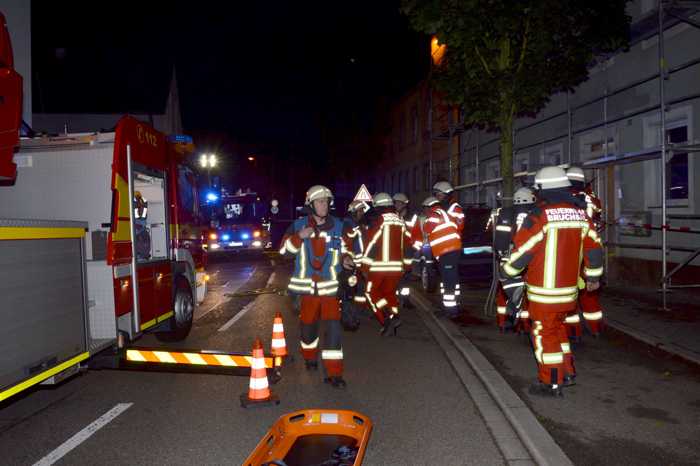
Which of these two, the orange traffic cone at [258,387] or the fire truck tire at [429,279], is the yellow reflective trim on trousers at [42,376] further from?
the fire truck tire at [429,279]

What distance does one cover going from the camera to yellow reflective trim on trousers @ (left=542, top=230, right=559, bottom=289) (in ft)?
17.3

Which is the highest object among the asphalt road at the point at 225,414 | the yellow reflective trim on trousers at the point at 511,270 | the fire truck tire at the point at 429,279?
the yellow reflective trim on trousers at the point at 511,270

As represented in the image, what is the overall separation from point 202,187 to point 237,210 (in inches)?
668

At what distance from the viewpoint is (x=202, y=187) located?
9.94 metres

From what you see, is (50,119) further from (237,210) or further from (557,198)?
(557,198)

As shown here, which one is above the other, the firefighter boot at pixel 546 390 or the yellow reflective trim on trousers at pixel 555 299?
the yellow reflective trim on trousers at pixel 555 299

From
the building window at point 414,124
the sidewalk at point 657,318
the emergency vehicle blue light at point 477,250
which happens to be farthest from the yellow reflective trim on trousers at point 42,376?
the building window at point 414,124

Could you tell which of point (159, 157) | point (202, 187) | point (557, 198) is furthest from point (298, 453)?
point (202, 187)

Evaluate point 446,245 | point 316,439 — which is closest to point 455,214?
point 446,245

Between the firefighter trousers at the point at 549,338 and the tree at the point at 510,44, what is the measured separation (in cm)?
554

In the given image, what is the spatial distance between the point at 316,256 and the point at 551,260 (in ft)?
7.47

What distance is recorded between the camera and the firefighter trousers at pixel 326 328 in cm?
605

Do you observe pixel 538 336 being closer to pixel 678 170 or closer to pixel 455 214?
pixel 455 214

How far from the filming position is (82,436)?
15.7 feet
